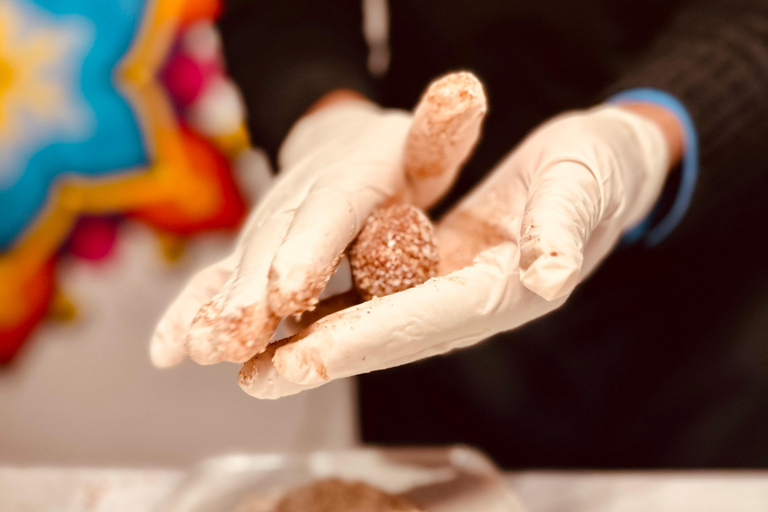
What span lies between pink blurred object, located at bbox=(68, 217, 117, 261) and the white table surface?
36cm

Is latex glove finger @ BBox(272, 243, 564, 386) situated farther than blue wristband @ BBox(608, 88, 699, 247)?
No

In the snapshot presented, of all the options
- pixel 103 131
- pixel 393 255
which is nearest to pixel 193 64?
pixel 103 131

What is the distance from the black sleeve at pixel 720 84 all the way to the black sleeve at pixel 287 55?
0.36 m

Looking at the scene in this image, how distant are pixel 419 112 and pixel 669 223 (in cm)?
35

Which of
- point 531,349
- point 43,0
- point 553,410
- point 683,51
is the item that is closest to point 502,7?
point 683,51

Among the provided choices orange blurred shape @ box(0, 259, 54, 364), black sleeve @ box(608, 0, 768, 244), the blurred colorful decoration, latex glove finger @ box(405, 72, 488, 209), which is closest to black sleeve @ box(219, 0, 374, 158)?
the blurred colorful decoration

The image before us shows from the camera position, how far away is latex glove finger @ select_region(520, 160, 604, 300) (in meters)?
0.32

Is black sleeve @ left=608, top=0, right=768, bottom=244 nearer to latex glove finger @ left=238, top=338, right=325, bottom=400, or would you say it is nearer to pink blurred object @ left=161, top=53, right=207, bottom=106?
latex glove finger @ left=238, top=338, right=325, bottom=400

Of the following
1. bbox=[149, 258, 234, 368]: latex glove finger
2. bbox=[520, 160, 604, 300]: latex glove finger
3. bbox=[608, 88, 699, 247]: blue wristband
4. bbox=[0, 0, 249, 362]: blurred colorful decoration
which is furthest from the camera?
bbox=[0, 0, 249, 362]: blurred colorful decoration

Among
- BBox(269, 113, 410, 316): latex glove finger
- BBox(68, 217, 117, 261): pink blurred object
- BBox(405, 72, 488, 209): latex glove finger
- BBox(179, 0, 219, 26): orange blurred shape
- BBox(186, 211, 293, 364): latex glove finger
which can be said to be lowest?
BBox(186, 211, 293, 364): latex glove finger

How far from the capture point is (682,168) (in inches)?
23.2

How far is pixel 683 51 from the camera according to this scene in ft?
2.01

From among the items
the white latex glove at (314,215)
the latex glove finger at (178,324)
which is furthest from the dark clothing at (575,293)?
the latex glove finger at (178,324)

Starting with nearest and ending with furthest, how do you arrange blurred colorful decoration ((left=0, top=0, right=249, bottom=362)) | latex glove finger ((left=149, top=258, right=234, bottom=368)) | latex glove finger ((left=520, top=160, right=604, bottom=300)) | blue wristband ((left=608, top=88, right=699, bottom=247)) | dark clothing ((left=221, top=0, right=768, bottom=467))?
latex glove finger ((left=520, top=160, right=604, bottom=300)) < latex glove finger ((left=149, top=258, right=234, bottom=368)) < blue wristband ((left=608, top=88, right=699, bottom=247)) < dark clothing ((left=221, top=0, right=768, bottom=467)) < blurred colorful decoration ((left=0, top=0, right=249, bottom=362))
